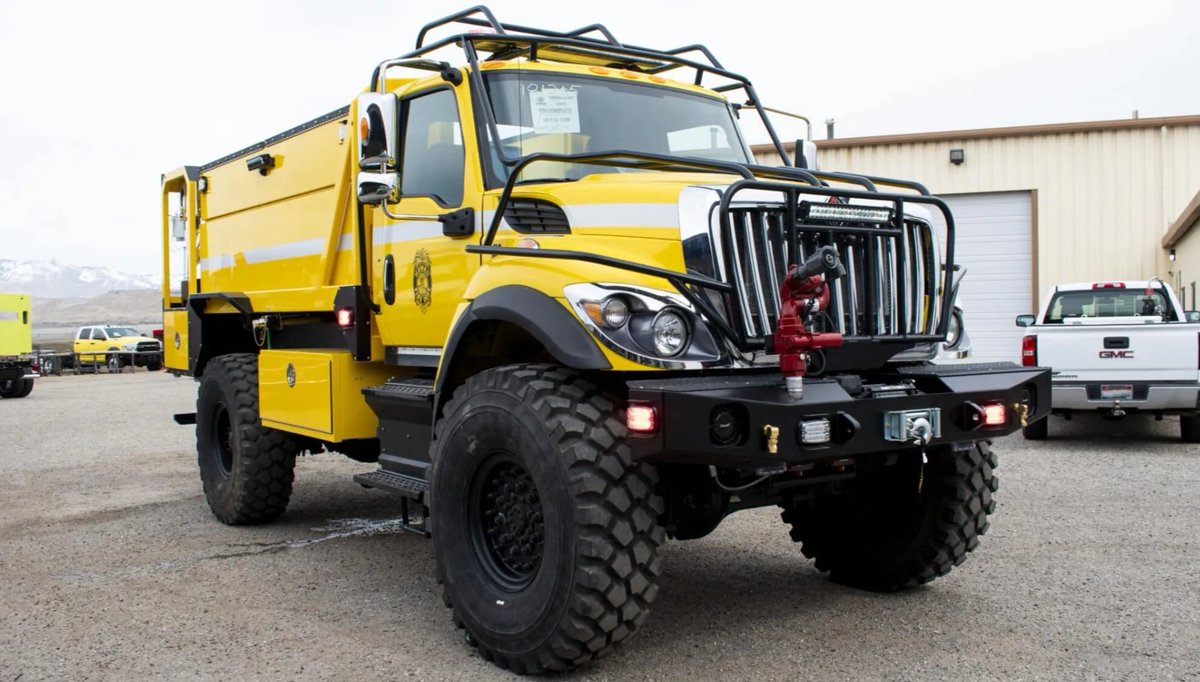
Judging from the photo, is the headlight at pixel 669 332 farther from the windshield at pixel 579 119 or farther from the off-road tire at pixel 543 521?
the windshield at pixel 579 119

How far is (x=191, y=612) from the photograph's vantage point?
562cm

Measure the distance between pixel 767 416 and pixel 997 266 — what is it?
707 inches

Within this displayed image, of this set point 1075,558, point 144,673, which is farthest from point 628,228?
point 1075,558

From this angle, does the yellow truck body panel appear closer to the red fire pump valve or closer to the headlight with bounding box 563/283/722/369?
the headlight with bounding box 563/283/722/369

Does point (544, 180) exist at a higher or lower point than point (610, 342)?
higher

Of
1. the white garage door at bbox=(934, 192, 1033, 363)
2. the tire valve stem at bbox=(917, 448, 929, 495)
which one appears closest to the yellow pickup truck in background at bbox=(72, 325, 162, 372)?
the white garage door at bbox=(934, 192, 1033, 363)

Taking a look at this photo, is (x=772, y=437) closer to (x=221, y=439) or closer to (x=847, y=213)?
(x=847, y=213)

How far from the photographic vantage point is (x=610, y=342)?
419 centimetres

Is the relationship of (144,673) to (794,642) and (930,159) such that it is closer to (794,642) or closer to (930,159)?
(794,642)

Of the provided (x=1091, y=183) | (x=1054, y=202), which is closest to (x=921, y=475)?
(x=1054, y=202)

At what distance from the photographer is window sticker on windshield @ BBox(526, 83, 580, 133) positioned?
18.1 ft

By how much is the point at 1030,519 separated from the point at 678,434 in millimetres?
4707

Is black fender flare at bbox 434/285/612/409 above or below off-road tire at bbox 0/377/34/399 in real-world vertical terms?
above

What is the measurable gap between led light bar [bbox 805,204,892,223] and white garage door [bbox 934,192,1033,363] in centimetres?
1641
